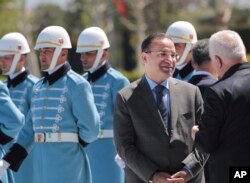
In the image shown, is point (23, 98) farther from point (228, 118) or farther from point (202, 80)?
point (228, 118)

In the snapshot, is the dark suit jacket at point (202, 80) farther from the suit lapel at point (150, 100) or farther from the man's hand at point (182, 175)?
the man's hand at point (182, 175)

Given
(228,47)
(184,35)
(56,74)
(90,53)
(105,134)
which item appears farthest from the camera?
(90,53)

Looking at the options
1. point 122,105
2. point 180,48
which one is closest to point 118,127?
point 122,105

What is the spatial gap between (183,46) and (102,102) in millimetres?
1156

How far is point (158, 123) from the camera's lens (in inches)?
242

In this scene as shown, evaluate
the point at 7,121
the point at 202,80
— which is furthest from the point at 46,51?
the point at 202,80

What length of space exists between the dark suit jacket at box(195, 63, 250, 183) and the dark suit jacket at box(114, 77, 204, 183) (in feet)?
0.88

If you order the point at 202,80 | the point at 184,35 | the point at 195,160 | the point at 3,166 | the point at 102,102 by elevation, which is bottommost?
the point at 3,166

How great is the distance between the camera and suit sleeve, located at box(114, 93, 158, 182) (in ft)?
19.9

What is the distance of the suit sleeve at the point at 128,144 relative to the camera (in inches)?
239

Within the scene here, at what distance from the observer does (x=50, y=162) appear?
7.63 meters

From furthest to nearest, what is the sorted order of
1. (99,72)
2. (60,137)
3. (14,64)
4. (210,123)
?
(14,64) < (99,72) < (60,137) < (210,123)

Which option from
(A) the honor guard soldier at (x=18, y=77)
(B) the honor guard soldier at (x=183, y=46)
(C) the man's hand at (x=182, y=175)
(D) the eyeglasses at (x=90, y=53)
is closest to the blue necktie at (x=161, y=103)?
(C) the man's hand at (x=182, y=175)

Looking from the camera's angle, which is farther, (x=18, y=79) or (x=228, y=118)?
(x=18, y=79)
